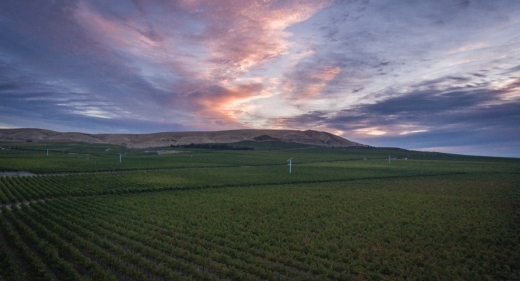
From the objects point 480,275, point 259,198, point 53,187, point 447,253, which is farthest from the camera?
point 53,187

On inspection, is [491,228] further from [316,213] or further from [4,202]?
[4,202]

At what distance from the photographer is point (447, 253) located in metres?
16.0

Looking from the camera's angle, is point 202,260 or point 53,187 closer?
point 202,260

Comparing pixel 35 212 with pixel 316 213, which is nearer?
pixel 35 212

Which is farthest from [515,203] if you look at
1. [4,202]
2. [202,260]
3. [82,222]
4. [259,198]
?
[4,202]

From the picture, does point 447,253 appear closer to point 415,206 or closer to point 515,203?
point 415,206

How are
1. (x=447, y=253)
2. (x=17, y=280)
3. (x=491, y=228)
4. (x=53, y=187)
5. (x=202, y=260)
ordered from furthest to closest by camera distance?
(x=53, y=187)
(x=491, y=228)
(x=447, y=253)
(x=202, y=260)
(x=17, y=280)

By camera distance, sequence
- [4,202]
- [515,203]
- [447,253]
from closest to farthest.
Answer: [447,253] → [4,202] → [515,203]

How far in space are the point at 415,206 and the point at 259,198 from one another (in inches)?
616

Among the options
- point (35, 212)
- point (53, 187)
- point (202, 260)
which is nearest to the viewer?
point (202, 260)

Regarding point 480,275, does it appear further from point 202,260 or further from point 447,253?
point 202,260

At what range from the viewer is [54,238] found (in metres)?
16.9

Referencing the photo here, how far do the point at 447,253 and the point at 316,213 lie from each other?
10.9 meters

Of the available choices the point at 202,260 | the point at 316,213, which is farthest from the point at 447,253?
the point at 202,260
